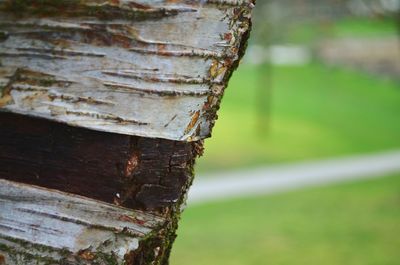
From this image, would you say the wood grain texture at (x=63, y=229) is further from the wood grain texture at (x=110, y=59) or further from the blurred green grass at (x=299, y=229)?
the blurred green grass at (x=299, y=229)

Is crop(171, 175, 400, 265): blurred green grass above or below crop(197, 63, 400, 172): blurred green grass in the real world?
above

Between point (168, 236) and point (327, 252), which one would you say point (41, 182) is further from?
point (327, 252)

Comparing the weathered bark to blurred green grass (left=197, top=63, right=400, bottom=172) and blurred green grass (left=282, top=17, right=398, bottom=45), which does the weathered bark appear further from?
blurred green grass (left=197, top=63, right=400, bottom=172)

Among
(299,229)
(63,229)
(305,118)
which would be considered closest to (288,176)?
(299,229)

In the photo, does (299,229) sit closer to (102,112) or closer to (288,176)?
(288,176)

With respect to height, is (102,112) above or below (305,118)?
above

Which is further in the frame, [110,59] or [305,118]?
[305,118]

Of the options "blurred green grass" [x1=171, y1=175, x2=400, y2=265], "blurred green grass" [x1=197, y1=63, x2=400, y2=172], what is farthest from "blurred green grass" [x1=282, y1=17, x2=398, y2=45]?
"blurred green grass" [x1=171, y1=175, x2=400, y2=265]
